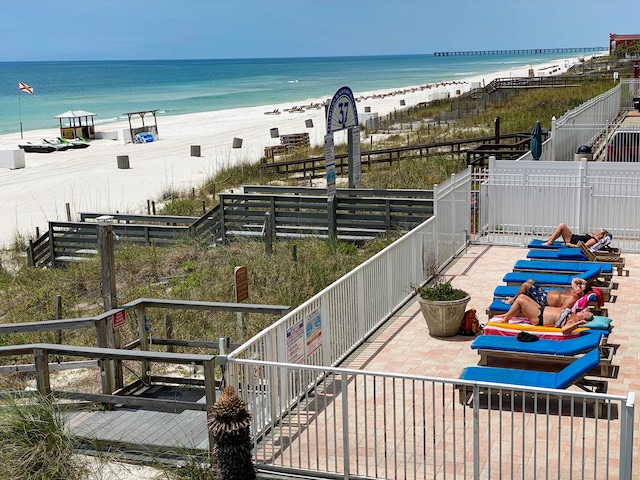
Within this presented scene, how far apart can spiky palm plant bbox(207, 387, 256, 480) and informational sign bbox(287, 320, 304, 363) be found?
1.50m

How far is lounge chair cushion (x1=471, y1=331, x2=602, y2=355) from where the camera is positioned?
368 inches

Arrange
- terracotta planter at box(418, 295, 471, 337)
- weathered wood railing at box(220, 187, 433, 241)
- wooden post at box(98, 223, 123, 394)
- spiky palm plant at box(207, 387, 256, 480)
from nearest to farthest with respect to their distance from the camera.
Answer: spiky palm plant at box(207, 387, 256, 480)
wooden post at box(98, 223, 123, 394)
terracotta planter at box(418, 295, 471, 337)
weathered wood railing at box(220, 187, 433, 241)

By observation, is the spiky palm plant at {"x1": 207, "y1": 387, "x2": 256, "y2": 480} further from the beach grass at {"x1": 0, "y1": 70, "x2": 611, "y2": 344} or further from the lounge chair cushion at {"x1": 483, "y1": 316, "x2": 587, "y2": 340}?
the beach grass at {"x1": 0, "y1": 70, "x2": 611, "y2": 344}

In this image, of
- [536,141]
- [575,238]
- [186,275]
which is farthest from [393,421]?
[536,141]

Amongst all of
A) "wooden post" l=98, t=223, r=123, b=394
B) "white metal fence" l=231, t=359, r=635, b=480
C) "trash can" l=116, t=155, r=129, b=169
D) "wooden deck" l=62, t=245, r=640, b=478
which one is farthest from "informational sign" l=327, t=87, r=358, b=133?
"trash can" l=116, t=155, r=129, b=169

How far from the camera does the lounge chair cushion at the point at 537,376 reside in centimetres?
841

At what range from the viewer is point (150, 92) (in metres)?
150

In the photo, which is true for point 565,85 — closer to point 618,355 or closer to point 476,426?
point 618,355

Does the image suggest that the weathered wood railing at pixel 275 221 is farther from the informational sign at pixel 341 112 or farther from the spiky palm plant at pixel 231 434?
the spiky palm plant at pixel 231 434

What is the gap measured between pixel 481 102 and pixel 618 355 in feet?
154

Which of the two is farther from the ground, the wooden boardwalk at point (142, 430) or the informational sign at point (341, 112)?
the informational sign at point (341, 112)

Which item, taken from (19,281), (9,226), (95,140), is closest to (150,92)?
(95,140)

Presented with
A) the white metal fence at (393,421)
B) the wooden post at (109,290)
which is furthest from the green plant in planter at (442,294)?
the wooden post at (109,290)

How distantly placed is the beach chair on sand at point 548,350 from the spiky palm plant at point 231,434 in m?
3.34
